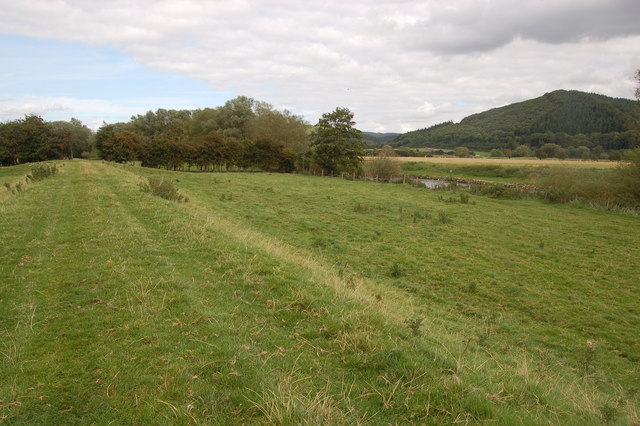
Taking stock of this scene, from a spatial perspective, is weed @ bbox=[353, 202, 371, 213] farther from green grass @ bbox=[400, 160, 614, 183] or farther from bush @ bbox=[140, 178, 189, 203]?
green grass @ bbox=[400, 160, 614, 183]

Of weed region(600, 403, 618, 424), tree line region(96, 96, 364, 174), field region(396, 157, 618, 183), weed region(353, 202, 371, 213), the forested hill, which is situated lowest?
weed region(353, 202, 371, 213)

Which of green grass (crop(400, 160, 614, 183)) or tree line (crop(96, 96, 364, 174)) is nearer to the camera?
tree line (crop(96, 96, 364, 174))

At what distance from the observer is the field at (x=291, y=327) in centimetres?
360

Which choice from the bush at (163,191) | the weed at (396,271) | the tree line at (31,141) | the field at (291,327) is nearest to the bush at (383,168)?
the field at (291,327)

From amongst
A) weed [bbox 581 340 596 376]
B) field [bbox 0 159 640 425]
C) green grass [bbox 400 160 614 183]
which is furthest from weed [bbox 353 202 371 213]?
green grass [bbox 400 160 614 183]

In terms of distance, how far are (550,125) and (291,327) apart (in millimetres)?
149789

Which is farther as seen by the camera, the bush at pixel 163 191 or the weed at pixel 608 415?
the bush at pixel 163 191

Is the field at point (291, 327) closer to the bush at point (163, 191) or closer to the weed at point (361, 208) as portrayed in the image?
the bush at point (163, 191)

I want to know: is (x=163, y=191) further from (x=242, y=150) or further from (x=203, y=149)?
(x=242, y=150)

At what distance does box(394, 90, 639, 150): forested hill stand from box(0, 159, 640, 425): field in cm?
10018

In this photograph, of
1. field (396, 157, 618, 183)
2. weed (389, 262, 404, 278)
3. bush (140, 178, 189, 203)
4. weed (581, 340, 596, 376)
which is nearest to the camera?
weed (581, 340, 596, 376)

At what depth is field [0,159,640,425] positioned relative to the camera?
360 cm

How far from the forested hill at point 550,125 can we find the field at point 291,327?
10018cm

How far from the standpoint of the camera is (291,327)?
5.41 metres
